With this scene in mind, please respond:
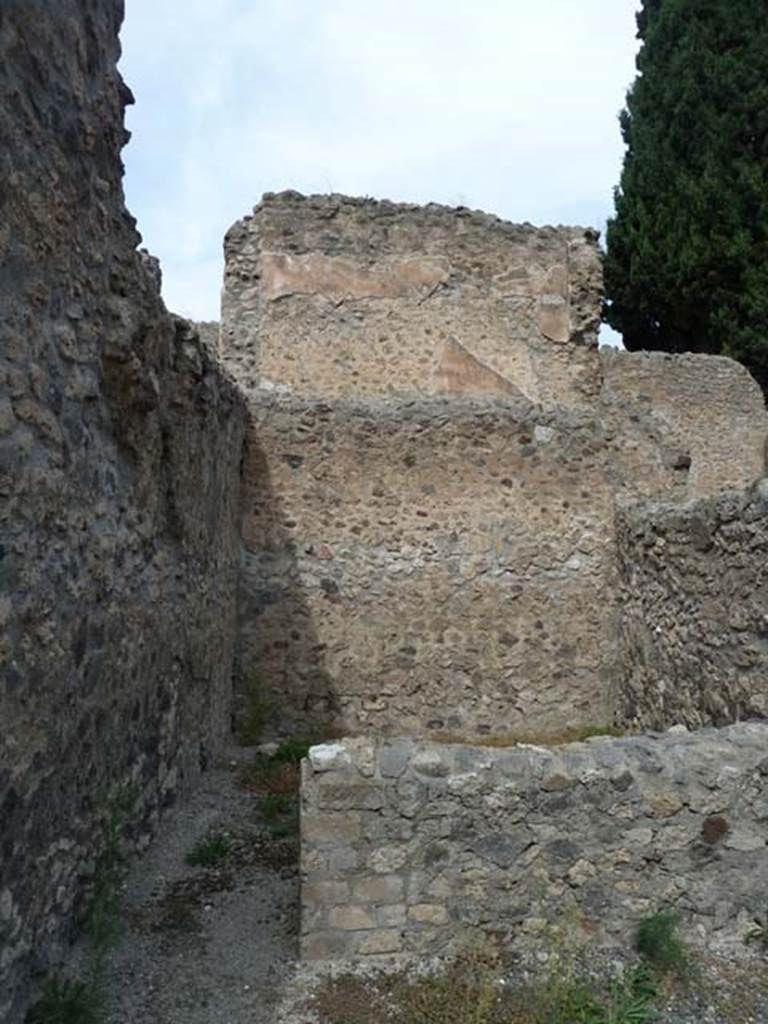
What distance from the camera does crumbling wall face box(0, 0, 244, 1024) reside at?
2.81m

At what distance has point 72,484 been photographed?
3.43 m

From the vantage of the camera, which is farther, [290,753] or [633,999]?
[290,753]

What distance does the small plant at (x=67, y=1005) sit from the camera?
2.97 m

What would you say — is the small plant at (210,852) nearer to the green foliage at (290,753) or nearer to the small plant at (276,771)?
the small plant at (276,771)

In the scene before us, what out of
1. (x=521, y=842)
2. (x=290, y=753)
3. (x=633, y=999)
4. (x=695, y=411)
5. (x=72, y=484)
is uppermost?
(x=695, y=411)

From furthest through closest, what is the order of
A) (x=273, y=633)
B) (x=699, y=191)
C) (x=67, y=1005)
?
(x=699, y=191)
(x=273, y=633)
(x=67, y=1005)

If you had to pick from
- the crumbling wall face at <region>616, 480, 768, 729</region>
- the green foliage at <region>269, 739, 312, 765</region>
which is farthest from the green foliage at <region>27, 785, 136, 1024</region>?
the crumbling wall face at <region>616, 480, 768, 729</region>

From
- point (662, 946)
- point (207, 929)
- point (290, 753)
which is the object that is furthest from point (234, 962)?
point (290, 753)

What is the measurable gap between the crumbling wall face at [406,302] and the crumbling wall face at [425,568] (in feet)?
11.1

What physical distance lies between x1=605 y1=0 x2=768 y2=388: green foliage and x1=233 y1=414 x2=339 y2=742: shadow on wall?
45.0 ft

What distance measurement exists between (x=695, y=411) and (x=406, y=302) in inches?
213

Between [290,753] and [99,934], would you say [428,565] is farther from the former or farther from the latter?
[99,934]

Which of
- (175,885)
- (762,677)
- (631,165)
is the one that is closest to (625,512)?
(762,677)

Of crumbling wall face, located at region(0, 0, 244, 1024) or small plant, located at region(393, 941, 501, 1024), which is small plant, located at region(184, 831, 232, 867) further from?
small plant, located at region(393, 941, 501, 1024)
